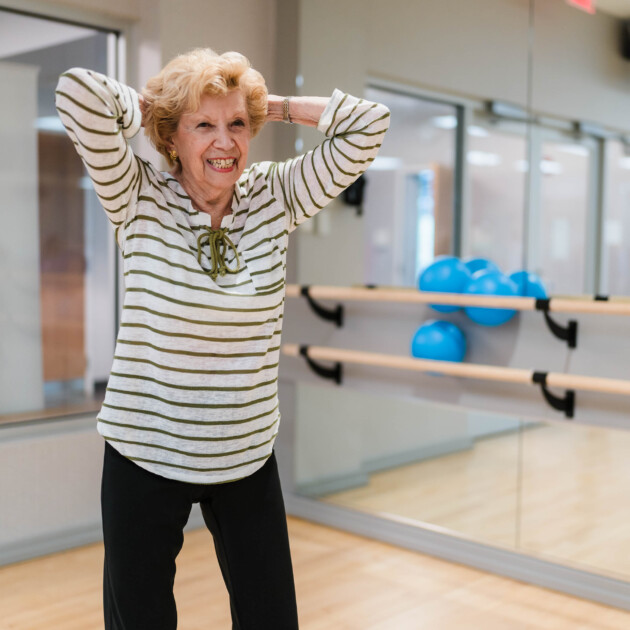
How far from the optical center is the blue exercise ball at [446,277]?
311 cm

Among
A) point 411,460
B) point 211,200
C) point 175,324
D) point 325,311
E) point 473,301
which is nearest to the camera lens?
point 175,324

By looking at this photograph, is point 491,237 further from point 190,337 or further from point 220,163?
point 190,337

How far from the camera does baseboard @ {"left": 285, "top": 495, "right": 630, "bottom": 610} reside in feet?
9.41

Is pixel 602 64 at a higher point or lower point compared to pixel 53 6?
lower

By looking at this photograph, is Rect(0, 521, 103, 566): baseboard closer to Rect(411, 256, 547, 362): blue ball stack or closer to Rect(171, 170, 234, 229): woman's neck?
Rect(411, 256, 547, 362): blue ball stack

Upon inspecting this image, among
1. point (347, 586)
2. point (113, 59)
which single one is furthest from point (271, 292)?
point (113, 59)

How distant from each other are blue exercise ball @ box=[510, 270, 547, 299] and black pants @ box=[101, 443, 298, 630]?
1777 millimetres

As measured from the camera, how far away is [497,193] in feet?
10.8

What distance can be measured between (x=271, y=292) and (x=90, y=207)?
2.18 metres

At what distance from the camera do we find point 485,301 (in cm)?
296

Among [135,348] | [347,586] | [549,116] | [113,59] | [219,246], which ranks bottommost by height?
[347,586]

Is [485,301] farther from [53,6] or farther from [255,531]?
[53,6]

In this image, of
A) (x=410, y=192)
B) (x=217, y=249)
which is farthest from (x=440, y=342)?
(x=217, y=249)

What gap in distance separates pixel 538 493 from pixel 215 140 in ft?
6.90
